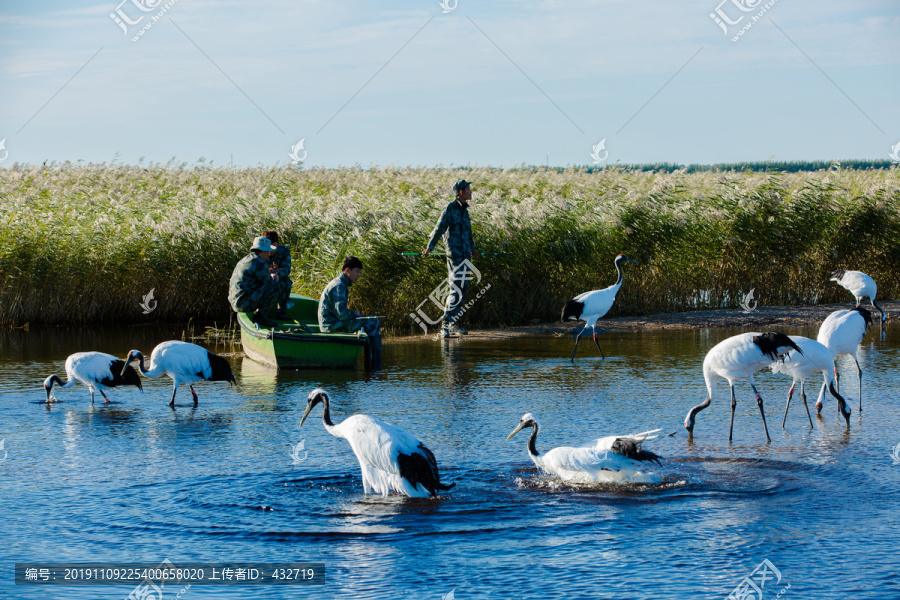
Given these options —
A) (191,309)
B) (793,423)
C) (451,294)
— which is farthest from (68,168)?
(793,423)

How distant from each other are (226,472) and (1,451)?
2.70 m

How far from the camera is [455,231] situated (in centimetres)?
1680

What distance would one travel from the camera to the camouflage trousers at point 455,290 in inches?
674

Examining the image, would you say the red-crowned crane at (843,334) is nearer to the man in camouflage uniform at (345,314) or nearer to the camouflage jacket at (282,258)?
the man in camouflage uniform at (345,314)

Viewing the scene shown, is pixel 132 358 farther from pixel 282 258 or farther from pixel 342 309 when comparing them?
pixel 282 258

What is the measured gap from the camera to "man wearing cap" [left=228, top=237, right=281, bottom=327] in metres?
14.6

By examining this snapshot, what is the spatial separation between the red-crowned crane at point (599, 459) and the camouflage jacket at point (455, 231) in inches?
365

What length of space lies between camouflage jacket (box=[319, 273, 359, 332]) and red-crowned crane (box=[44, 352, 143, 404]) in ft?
11.0

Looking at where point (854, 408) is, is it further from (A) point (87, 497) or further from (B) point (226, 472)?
(A) point (87, 497)
